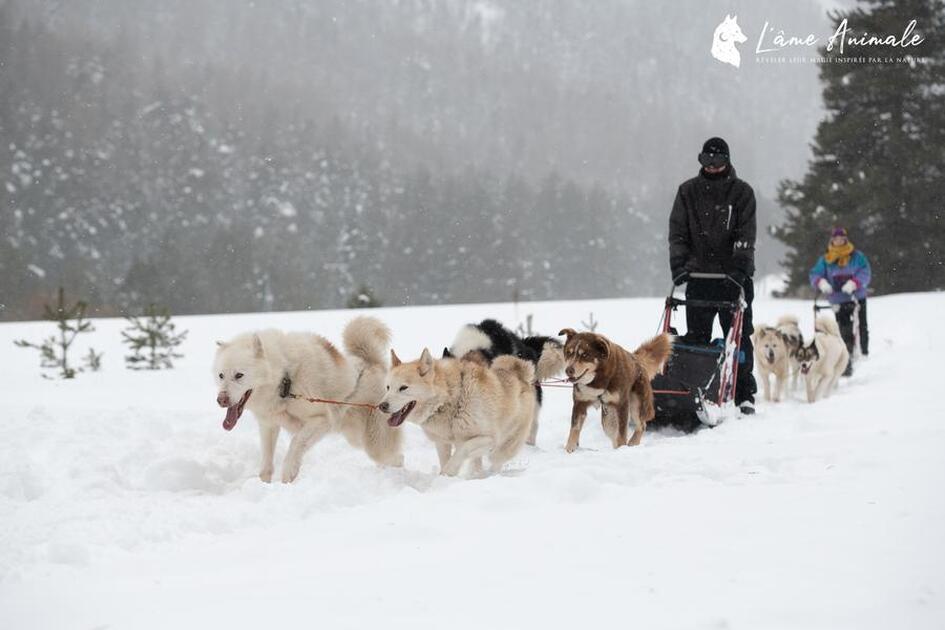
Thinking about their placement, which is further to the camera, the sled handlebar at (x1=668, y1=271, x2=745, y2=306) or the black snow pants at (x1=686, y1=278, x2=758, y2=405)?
the black snow pants at (x1=686, y1=278, x2=758, y2=405)

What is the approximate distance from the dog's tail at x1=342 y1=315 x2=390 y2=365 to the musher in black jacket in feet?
8.33

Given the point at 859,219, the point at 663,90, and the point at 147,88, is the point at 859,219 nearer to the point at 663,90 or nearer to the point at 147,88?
the point at 147,88

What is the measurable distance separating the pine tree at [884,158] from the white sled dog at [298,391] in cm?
2167

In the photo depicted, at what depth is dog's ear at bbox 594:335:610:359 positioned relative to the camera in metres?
5.40

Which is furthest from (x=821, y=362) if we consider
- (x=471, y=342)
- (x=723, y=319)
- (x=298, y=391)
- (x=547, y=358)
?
(x=298, y=391)

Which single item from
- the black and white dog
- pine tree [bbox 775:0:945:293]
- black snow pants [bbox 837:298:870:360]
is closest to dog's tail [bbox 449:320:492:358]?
the black and white dog

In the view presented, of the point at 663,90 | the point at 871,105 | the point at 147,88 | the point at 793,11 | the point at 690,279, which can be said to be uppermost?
the point at 793,11

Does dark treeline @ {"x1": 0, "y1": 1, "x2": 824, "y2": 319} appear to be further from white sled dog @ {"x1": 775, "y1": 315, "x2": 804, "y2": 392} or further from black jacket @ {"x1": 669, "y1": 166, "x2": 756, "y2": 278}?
black jacket @ {"x1": 669, "y1": 166, "x2": 756, "y2": 278}

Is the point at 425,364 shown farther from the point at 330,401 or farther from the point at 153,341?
the point at 153,341

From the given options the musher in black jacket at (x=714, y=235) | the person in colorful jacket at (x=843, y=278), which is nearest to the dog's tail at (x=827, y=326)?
the person in colorful jacket at (x=843, y=278)

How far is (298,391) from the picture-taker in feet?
16.6

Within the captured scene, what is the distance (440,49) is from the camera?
11431 cm

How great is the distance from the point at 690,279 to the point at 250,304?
4542 cm

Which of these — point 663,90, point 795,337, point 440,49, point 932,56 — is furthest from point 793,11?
point 795,337
